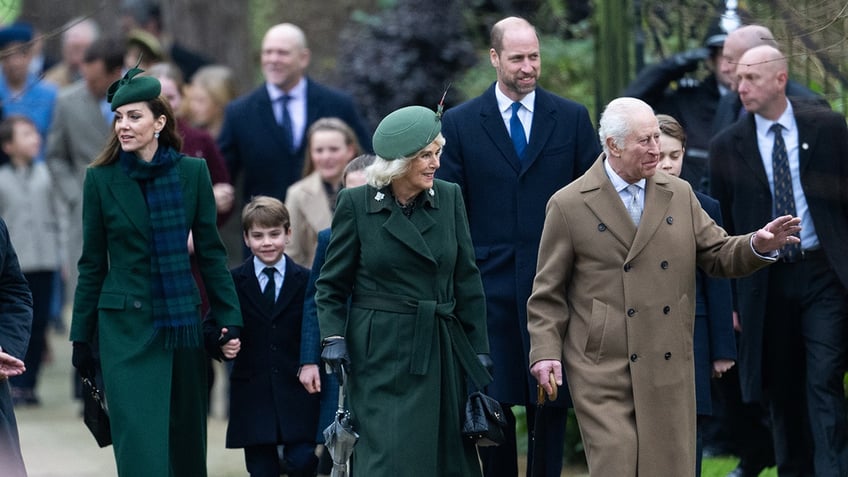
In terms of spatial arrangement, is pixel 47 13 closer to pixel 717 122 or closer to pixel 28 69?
pixel 28 69

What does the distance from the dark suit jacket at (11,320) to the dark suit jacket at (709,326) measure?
3.00 meters

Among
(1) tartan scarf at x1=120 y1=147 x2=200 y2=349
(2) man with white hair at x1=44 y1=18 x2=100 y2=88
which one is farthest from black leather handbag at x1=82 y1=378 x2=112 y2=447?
(2) man with white hair at x1=44 y1=18 x2=100 y2=88

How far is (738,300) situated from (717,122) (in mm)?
1123

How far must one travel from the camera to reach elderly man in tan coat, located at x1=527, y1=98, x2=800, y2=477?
23.6 feet

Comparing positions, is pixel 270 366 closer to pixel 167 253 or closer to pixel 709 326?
pixel 167 253

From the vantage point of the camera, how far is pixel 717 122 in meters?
9.80

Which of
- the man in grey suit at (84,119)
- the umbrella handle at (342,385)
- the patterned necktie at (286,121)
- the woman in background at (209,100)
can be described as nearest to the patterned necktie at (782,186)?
the umbrella handle at (342,385)

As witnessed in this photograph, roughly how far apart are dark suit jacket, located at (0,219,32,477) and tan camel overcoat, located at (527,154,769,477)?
2.11 metres

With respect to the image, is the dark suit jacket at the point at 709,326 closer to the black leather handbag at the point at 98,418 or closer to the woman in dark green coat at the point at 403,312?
the woman in dark green coat at the point at 403,312

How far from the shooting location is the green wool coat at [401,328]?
7.32 metres

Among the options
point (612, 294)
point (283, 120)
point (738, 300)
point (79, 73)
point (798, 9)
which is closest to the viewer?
point (612, 294)

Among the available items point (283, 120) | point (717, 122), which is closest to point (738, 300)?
point (717, 122)

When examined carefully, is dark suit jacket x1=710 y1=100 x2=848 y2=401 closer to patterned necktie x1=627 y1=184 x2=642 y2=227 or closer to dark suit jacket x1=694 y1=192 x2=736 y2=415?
dark suit jacket x1=694 y1=192 x2=736 y2=415

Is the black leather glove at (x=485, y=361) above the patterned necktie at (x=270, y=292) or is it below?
below
